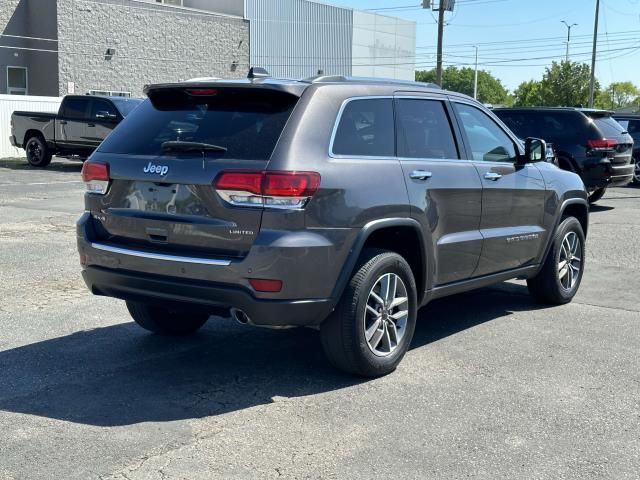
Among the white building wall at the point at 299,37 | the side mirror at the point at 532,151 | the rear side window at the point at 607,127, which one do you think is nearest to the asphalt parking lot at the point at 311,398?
the side mirror at the point at 532,151

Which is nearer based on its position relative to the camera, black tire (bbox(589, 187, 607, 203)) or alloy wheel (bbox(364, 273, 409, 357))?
alloy wheel (bbox(364, 273, 409, 357))

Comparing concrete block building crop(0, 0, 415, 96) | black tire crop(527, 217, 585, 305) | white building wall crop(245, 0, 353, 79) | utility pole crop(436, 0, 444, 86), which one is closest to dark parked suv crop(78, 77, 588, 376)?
black tire crop(527, 217, 585, 305)

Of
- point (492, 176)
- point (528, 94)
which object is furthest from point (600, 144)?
point (528, 94)

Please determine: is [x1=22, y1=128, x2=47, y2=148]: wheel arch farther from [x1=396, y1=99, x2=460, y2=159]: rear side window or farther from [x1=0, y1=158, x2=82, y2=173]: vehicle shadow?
[x1=396, y1=99, x2=460, y2=159]: rear side window

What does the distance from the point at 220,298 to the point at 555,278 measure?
3769mm

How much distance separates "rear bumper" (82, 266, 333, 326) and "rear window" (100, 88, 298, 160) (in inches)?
31.2

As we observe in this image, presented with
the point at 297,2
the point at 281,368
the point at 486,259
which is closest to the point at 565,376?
the point at 486,259

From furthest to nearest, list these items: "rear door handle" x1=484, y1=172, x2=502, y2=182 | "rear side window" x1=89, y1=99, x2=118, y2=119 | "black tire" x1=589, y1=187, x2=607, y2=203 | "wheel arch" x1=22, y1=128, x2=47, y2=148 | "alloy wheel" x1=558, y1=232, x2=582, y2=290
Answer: "wheel arch" x1=22, y1=128, x2=47, y2=148
"rear side window" x1=89, y1=99, x2=118, y2=119
"black tire" x1=589, y1=187, x2=607, y2=203
"alloy wheel" x1=558, y1=232, x2=582, y2=290
"rear door handle" x1=484, y1=172, x2=502, y2=182

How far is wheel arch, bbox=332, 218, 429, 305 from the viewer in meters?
5.10

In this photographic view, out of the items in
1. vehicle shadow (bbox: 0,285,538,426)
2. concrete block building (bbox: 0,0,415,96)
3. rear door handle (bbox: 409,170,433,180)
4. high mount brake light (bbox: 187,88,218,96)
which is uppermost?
concrete block building (bbox: 0,0,415,96)

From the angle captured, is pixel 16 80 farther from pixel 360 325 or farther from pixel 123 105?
pixel 360 325

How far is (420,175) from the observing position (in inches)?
225

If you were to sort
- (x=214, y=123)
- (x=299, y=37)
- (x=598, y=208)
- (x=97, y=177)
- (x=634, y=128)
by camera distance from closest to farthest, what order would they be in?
(x=214, y=123) → (x=97, y=177) → (x=598, y=208) → (x=634, y=128) → (x=299, y=37)

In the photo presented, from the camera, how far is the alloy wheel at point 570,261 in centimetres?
770
